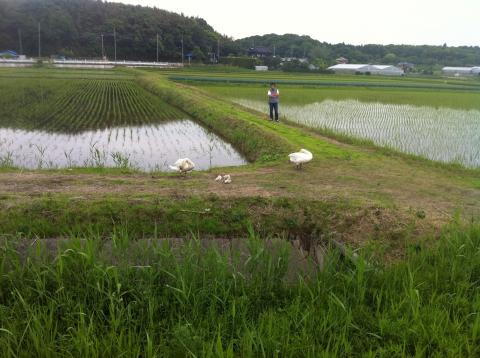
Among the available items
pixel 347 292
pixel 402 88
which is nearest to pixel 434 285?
pixel 347 292

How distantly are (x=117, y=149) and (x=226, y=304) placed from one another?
822 centimetres

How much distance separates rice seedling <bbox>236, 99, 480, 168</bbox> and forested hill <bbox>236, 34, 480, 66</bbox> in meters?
69.0

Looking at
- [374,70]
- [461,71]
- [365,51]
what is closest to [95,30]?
[374,70]

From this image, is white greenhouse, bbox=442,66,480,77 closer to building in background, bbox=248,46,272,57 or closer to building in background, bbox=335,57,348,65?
building in background, bbox=335,57,348,65

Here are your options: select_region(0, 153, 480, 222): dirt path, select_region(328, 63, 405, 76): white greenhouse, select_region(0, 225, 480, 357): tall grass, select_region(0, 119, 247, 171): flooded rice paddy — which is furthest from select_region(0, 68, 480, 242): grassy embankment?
select_region(328, 63, 405, 76): white greenhouse

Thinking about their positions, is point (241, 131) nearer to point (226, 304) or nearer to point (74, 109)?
point (74, 109)

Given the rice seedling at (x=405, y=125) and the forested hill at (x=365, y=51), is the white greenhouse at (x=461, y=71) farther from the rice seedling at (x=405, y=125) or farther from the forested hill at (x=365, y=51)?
the rice seedling at (x=405, y=125)

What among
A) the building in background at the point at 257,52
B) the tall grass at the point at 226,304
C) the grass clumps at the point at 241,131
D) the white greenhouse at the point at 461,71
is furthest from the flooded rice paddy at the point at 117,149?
the building in background at the point at 257,52

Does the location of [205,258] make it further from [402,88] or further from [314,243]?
[402,88]

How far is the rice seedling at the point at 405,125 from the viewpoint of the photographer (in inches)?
433

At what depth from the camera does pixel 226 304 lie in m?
3.06

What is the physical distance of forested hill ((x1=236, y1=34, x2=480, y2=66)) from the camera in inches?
3334

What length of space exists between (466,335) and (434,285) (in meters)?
0.76

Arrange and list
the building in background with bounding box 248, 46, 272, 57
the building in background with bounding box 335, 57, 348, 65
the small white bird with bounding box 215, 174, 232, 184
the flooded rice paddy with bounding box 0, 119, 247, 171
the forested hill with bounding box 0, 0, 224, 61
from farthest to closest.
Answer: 1. the building in background with bounding box 335, 57, 348, 65
2. the building in background with bounding box 248, 46, 272, 57
3. the forested hill with bounding box 0, 0, 224, 61
4. the flooded rice paddy with bounding box 0, 119, 247, 171
5. the small white bird with bounding box 215, 174, 232, 184
